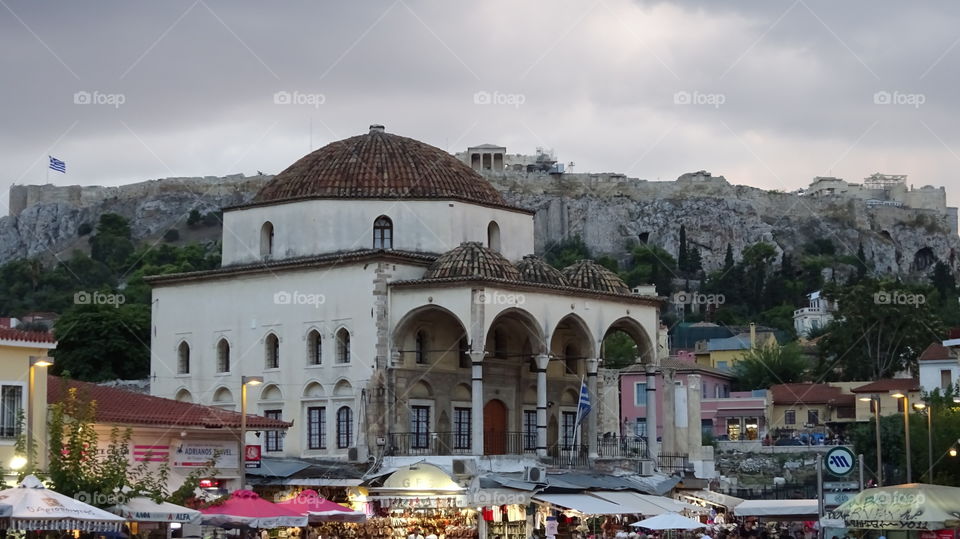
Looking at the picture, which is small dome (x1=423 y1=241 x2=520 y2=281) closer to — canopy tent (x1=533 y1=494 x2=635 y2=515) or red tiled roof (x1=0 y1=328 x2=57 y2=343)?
canopy tent (x1=533 y1=494 x2=635 y2=515)

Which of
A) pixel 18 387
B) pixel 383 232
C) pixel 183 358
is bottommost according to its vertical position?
pixel 18 387

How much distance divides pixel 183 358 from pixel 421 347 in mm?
8100

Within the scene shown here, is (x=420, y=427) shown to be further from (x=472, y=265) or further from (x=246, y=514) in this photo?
(x=246, y=514)

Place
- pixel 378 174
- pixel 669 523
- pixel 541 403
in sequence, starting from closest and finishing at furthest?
pixel 669 523, pixel 541 403, pixel 378 174

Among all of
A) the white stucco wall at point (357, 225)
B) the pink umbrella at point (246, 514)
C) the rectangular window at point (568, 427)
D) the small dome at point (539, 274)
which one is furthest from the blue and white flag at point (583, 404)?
the pink umbrella at point (246, 514)

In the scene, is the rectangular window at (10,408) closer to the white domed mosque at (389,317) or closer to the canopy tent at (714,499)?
the white domed mosque at (389,317)

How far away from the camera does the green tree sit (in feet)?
371

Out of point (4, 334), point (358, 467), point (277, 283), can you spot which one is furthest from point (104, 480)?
point (277, 283)

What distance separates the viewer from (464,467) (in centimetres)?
4772

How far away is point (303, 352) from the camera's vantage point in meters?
51.5

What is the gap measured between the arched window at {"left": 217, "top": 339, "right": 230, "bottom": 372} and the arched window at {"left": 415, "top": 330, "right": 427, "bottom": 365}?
6.15m

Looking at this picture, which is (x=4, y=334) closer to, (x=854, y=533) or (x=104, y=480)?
(x=104, y=480)

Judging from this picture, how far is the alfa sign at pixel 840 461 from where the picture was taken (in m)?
35.3

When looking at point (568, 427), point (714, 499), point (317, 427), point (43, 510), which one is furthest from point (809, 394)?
point (43, 510)
